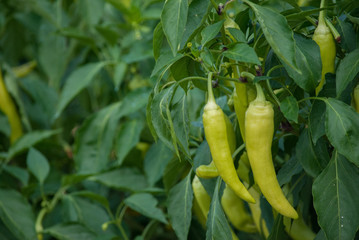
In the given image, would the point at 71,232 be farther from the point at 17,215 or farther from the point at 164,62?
the point at 164,62

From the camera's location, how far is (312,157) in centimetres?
75

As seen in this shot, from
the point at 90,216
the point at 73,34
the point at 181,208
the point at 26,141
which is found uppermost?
the point at 73,34

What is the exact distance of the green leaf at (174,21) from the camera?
653 millimetres

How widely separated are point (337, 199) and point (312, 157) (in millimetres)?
71

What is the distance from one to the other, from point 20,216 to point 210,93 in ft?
2.52

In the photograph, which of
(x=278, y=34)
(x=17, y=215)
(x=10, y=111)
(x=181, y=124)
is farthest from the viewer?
(x=10, y=111)

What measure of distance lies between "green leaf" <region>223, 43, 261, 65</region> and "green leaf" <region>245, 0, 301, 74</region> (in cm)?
3

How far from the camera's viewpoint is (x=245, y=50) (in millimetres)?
653

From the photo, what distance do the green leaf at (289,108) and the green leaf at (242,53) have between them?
0.24 feet

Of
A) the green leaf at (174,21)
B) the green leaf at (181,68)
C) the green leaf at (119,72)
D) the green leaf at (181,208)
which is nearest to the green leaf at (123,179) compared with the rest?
the green leaf at (119,72)

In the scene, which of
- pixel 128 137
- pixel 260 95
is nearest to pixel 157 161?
pixel 128 137

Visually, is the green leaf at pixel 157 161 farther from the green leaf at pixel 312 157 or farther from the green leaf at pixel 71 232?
the green leaf at pixel 312 157

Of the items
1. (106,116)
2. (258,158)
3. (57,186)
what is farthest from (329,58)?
(57,186)

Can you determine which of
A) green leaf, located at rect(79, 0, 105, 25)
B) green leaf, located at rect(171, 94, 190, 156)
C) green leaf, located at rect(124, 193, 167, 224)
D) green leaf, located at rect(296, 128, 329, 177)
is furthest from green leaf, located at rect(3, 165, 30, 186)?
green leaf, located at rect(296, 128, 329, 177)
